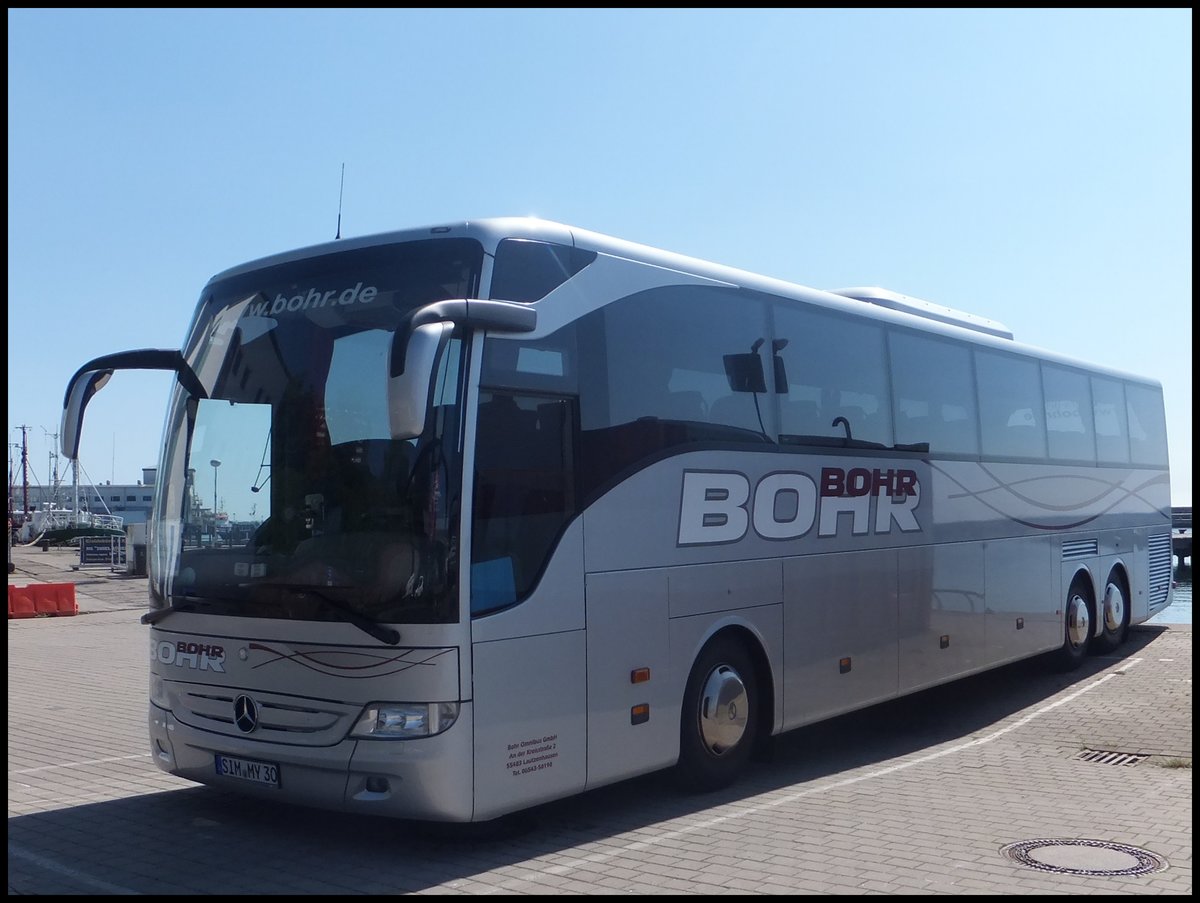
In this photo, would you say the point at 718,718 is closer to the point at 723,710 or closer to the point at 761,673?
the point at 723,710

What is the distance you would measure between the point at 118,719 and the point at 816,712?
22.2ft

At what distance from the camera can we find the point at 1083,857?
6.70 meters

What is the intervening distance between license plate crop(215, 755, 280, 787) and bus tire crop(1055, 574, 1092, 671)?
34.8 feet

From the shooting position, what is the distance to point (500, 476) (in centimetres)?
674

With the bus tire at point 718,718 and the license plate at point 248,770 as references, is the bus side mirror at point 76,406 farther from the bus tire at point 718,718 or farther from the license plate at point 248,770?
the bus tire at point 718,718

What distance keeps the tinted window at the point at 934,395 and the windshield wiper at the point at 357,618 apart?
18.9ft

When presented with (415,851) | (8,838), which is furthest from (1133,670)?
(8,838)

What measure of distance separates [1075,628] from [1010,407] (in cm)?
357

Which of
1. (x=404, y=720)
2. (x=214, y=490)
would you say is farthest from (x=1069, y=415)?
(x=214, y=490)

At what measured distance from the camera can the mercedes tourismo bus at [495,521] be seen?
646cm

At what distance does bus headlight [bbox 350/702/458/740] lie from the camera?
20.9ft

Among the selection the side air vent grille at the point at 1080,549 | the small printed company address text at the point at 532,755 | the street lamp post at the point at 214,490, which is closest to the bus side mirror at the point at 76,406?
the street lamp post at the point at 214,490

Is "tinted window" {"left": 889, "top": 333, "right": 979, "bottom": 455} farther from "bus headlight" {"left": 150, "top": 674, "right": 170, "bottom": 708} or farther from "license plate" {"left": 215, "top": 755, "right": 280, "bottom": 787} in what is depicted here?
"bus headlight" {"left": 150, "top": 674, "right": 170, "bottom": 708}

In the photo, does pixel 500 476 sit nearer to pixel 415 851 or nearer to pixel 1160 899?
pixel 415 851
